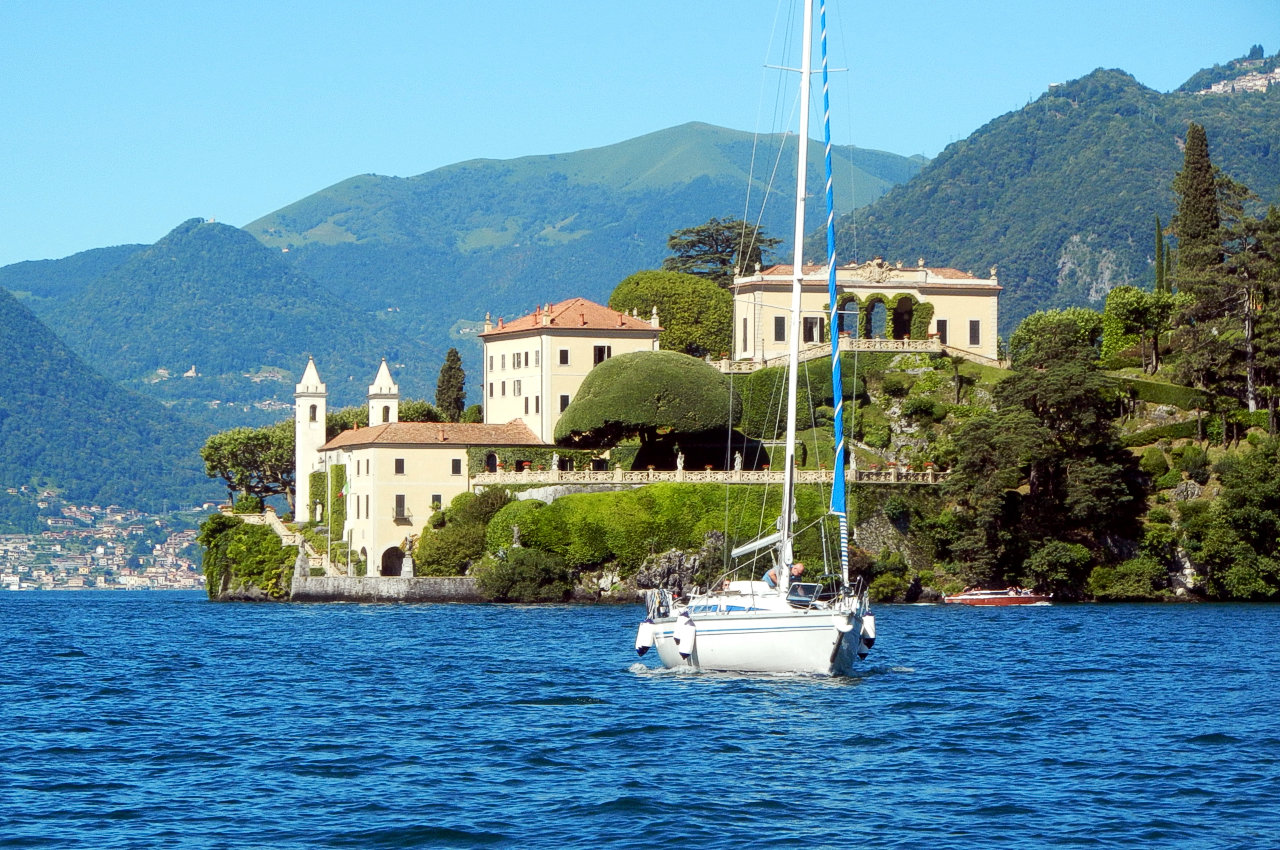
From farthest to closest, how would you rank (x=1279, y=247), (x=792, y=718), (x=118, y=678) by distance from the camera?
(x=1279, y=247), (x=118, y=678), (x=792, y=718)

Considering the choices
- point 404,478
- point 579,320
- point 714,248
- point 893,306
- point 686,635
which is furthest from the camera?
point 714,248

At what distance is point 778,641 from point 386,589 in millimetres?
49622

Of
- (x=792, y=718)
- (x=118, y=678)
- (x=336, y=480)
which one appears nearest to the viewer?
(x=792, y=718)

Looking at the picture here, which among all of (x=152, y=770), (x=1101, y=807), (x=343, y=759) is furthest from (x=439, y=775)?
(x=1101, y=807)

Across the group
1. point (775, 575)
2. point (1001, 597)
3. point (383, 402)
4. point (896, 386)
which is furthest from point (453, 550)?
point (775, 575)

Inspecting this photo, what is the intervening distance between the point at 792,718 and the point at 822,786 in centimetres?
705

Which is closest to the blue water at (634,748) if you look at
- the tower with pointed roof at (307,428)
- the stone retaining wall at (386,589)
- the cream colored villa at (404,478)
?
the stone retaining wall at (386,589)

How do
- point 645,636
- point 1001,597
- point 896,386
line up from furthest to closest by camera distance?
point 896,386 → point 1001,597 → point 645,636

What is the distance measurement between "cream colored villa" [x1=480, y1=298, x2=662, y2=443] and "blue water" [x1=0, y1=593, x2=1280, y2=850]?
136 ft

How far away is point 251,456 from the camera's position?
12481 centimetres

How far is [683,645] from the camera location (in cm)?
4369

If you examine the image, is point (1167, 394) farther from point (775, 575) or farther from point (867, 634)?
point (775, 575)

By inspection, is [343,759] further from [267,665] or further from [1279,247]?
[1279,247]

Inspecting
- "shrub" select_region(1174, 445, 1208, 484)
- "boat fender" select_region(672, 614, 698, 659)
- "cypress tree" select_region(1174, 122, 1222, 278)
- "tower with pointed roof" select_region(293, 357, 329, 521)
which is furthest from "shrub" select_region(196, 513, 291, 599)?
"boat fender" select_region(672, 614, 698, 659)
